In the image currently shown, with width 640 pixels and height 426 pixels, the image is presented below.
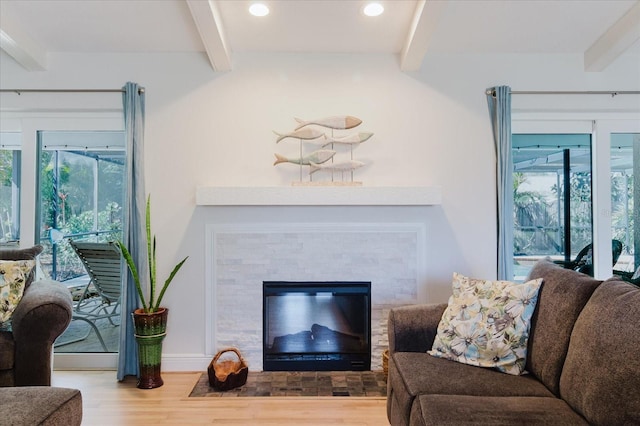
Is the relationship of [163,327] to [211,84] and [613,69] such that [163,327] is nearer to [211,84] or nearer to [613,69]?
[211,84]

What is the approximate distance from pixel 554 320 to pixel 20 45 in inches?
142

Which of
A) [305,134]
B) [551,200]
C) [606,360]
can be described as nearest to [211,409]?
[305,134]

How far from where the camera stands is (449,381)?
1.75 metres

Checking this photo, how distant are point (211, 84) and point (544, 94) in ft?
8.48

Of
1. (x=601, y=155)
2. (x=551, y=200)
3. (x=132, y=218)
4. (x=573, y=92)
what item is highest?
(x=573, y=92)

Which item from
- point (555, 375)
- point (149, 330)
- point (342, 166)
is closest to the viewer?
point (555, 375)

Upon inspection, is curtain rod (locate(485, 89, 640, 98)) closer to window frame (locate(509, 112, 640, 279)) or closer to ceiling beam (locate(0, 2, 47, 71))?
window frame (locate(509, 112, 640, 279))

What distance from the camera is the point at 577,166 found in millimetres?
3279

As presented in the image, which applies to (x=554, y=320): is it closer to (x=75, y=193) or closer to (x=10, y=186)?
(x=75, y=193)

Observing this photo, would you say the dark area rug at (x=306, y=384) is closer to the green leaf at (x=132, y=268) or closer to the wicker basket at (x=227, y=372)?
the wicker basket at (x=227, y=372)

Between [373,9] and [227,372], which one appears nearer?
[373,9]

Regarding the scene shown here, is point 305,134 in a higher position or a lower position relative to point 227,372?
higher

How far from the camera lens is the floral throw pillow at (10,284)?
7.64 ft

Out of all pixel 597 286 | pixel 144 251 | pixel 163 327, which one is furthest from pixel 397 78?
pixel 163 327
